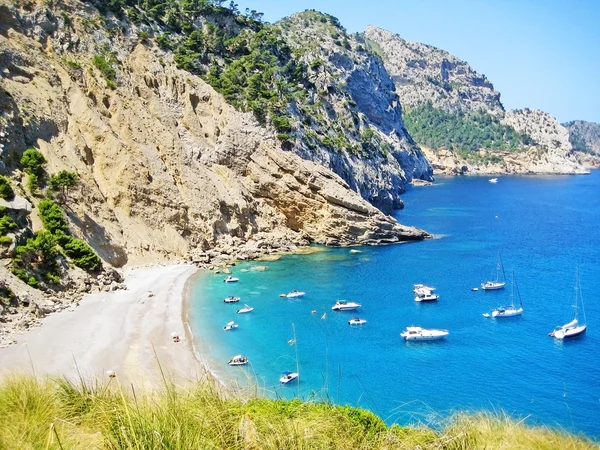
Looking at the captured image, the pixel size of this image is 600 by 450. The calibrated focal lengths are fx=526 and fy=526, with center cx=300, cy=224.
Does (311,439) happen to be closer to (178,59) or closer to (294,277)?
(294,277)

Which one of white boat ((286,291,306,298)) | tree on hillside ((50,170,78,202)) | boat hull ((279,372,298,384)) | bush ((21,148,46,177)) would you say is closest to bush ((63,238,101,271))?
tree on hillside ((50,170,78,202))

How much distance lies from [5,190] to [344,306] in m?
28.6

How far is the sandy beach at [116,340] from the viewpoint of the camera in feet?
97.0

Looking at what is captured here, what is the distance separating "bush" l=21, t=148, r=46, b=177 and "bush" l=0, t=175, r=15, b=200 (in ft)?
15.5

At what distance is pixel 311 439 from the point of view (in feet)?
28.1

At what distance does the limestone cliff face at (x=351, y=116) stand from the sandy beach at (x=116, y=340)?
3624 cm

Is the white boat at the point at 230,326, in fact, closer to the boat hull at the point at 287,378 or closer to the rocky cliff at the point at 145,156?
the boat hull at the point at 287,378

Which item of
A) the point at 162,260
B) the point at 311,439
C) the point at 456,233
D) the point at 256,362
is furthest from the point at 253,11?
the point at 311,439

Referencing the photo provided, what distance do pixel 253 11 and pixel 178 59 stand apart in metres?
39.0

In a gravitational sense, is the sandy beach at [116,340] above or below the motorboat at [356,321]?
above

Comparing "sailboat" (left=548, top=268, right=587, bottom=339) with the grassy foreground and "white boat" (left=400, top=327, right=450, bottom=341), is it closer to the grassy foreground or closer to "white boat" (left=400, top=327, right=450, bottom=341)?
"white boat" (left=400, top=327, right=450, bottom=341)

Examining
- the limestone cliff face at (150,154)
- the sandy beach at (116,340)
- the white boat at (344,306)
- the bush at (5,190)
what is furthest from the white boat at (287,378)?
the bush at (5,190)

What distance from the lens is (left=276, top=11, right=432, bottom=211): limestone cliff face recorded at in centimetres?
8469

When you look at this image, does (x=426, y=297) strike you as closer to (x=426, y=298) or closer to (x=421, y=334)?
(x=426, y=298)
